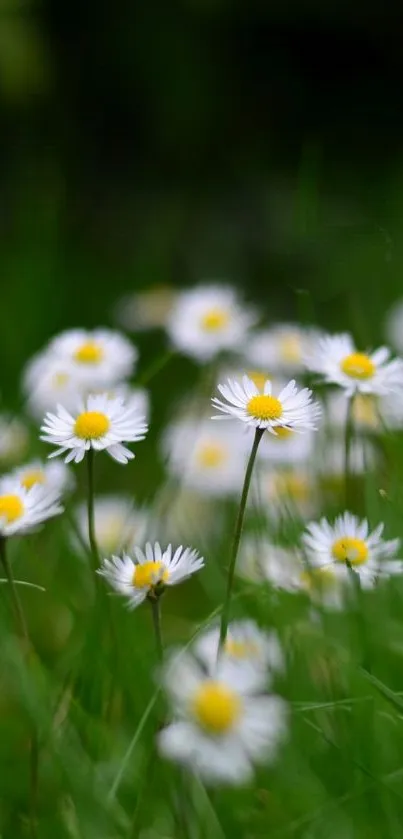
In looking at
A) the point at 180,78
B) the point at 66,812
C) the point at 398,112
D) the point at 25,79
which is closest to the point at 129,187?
the point at 180,78

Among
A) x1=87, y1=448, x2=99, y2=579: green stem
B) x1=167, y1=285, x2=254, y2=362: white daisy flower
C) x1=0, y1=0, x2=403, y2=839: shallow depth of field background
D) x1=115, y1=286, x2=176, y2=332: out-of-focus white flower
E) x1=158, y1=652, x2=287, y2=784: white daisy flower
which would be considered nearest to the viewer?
x1=158, y1=652, x2=287, y2=784: white daisy flower

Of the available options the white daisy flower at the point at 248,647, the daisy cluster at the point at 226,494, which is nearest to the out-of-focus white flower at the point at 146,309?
the daisy cluster at the point at 226,494

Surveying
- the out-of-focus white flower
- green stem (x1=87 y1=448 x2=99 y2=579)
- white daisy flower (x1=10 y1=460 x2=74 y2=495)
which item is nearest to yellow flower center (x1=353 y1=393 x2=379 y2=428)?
white daisy flower (x1=10 y1=460 x2=74 y2=495)

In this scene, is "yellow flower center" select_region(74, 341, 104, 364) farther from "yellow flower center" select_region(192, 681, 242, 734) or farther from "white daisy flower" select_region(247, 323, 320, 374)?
"yellow flower center" select_region(192, 681, 242, 734)

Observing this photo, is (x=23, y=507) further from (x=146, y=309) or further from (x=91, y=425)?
(x=146, y=309)

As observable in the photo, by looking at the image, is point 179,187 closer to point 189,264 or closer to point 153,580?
point 189,264

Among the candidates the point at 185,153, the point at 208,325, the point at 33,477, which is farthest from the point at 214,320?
the point at 185,153
